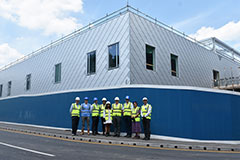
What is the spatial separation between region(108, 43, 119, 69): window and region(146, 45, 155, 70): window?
230cm

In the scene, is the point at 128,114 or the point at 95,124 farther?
the point at 95,124

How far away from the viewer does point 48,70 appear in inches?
832

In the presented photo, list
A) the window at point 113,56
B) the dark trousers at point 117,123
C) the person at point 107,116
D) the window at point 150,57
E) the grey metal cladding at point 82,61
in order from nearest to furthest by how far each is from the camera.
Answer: the dark trousers at point 117,123 < the person at point 107,116 < the grey metal cladding at point 82,61 < the window at point 113,56 < the window at point 150,57

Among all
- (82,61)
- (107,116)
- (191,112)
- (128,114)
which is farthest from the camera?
(82,61)

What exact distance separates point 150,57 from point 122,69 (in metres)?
2.84

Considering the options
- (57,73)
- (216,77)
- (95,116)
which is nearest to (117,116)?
(95,116)

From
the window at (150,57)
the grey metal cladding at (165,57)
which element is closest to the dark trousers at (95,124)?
the grey metal cladding at (165,57)

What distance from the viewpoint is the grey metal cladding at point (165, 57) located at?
14.7 m

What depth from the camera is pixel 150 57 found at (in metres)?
16.1

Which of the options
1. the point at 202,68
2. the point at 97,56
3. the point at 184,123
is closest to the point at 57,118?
the point at 97,56

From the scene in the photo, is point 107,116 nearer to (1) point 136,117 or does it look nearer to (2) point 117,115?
(2) point 117,115

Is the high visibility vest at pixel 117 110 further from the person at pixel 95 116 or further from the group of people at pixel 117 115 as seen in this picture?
the person at pixel 95 116

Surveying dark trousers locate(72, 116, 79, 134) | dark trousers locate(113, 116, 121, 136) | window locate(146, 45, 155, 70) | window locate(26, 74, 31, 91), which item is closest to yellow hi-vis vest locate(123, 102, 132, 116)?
dark trousers locate(113, 116, 121, 136)

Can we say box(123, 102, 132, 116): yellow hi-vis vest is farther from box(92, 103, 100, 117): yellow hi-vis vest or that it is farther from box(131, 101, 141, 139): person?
box(92, 103, 100, 117): yellow hi-vis vest
